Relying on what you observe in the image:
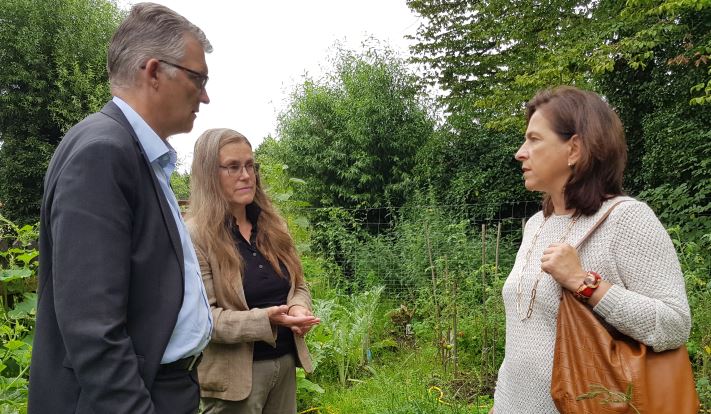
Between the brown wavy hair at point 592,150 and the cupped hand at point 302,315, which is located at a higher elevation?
the brown wavy hair at point 592,150

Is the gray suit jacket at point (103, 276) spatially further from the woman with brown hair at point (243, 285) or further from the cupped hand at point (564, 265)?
the cupped hand at point (564, 265)

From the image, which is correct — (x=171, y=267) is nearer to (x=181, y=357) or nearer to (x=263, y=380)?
(x=181, y=357)

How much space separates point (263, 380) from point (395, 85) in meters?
11.7

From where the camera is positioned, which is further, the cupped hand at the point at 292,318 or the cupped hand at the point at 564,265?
the cupped hand at the point at 292,318

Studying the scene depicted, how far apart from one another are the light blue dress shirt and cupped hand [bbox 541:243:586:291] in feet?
3.16

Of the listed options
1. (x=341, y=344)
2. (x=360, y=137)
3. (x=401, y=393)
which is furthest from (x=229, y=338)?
(x=360, y=137)

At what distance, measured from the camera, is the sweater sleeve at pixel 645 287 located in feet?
4.48

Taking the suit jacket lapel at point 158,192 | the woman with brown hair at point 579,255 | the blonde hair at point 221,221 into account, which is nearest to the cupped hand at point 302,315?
the blonde hair at point 221,221

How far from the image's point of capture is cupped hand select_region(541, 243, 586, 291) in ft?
4.81

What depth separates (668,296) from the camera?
4.66 feet

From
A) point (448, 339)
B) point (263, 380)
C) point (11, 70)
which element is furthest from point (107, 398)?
point (11, 70)

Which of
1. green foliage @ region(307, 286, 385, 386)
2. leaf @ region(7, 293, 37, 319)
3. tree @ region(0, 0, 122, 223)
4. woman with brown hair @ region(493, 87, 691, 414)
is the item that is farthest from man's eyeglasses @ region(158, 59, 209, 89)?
tree @ region(0, 0, 122, 223)

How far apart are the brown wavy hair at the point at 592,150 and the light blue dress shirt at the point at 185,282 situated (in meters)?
1.15

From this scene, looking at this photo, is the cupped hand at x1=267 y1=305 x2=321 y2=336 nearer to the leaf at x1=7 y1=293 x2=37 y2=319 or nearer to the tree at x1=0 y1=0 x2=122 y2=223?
the leaf at x1=7 y1=293 x2=37 y2=319
